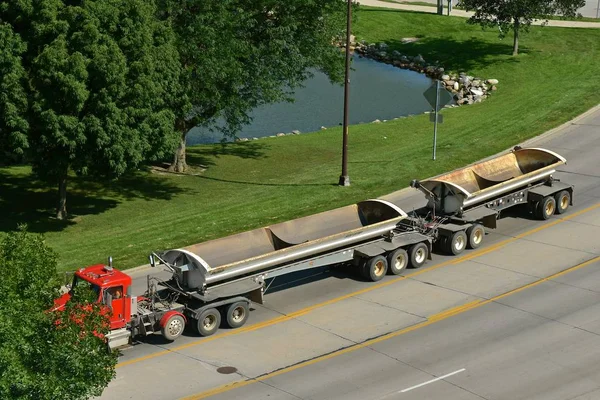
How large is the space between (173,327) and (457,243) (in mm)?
10688

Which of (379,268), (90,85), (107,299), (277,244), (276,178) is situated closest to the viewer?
(107,299)

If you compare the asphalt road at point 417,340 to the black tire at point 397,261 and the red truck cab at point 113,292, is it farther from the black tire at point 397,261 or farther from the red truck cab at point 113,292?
the red truck cab at point 113,292

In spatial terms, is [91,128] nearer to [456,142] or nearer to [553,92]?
[456,142]

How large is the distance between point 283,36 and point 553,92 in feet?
63.9

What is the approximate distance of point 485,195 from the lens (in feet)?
104

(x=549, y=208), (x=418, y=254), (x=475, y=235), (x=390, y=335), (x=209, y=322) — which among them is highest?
(x=549, y=208)

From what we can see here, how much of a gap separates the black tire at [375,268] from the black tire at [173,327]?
643 centimetres

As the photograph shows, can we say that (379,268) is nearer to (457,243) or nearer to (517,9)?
(457,243)

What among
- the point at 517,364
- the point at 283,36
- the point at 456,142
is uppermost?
the point at 283,36

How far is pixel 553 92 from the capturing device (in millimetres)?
54406

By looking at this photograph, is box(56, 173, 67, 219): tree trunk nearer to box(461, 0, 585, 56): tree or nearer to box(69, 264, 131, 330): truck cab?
box(69, 264, 131, 330): truck cab

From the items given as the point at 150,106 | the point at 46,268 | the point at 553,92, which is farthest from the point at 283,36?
the point at 46,268

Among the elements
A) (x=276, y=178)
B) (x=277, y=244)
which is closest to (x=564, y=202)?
(x=277, y=244)

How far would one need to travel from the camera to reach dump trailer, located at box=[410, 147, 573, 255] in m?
31.1
